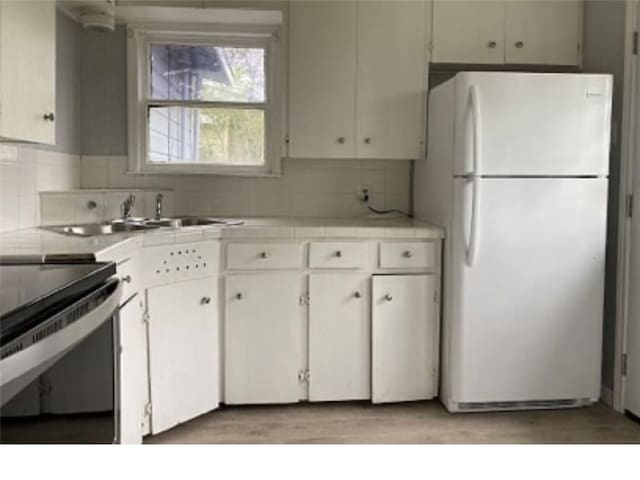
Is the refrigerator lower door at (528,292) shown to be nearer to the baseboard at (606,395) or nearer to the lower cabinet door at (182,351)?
the baseboard at (606,395)

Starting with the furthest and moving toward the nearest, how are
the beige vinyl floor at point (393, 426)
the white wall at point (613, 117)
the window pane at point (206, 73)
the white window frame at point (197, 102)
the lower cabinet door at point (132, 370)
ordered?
the window pane at point (206, 73) → the white window frame at point (197, 102) → the white wall at point (613, 117) → the beige vinyl floor at point (393, 426) → the lower cabinet door at point (132, 370)

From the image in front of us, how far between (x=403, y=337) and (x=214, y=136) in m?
1.62

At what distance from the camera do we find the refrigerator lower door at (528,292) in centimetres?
277

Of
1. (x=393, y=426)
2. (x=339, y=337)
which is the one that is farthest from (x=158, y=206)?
(x=393, y=426)

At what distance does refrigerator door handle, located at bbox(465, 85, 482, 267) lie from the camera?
8.65 feet

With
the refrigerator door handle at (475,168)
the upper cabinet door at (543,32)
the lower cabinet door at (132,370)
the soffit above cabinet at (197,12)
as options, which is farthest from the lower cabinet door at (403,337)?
the soffit above cabinet at (197,12)

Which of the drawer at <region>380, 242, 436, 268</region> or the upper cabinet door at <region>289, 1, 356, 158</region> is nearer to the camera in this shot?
the drawer at <region>380, 242, 436, 268</region>

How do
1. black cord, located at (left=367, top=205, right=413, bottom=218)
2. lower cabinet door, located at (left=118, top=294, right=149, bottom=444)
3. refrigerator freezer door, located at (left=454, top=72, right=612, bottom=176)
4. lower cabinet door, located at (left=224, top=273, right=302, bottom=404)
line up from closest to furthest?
1. lower cabinet door, located at (left=118, top=294, right=149, bottom=444)
2. refrigerator freezer door, located at (left=454, top=72, right=612, bottom=176)
3. lower cabinet door, located at (left=224, top=273, right=302, bottom=404)
4. black cord, located at (left=367, top=205, right=413, bottom=218)

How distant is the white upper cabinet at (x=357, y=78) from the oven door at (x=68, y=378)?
1834mm

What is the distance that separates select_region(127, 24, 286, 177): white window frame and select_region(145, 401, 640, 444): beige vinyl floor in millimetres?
1393

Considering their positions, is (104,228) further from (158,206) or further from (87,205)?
(158,206)

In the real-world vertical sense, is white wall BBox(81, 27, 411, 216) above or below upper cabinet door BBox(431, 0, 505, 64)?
below

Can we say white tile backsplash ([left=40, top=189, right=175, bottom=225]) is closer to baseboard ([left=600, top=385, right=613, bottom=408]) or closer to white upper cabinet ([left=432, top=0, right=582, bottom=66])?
white upper cabinet ([left=432, top=0, right=582, bottom=66])

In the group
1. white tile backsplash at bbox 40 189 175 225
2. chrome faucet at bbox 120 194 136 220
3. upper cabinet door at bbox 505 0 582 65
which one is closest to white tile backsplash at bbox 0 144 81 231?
white tile backsplash at bbox 40 189 175 225
